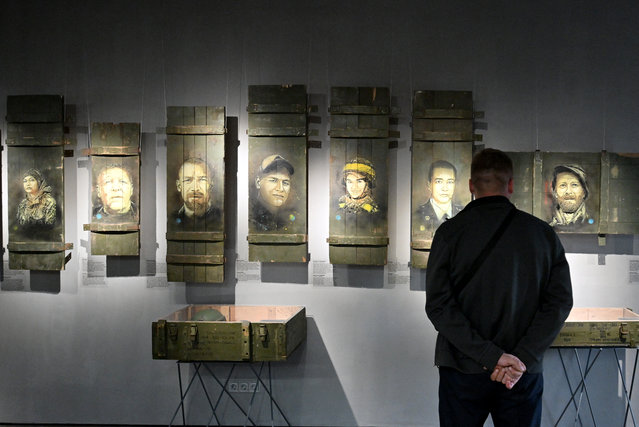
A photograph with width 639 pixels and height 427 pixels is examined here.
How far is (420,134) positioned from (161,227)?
1.98 metres

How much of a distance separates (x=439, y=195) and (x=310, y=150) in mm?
969

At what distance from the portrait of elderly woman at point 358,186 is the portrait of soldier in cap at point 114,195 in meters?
1.51

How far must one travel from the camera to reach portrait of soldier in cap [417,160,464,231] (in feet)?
12.8

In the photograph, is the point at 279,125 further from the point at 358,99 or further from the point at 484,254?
the point at 484,254

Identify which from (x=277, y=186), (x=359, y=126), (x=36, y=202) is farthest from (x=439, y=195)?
(x=36, y=202)

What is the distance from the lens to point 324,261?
4.05 metres

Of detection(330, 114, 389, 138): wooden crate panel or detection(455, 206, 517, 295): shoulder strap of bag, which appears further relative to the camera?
detection(330, 114, 389, 138): wooden crate panel

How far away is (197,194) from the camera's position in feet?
13.0

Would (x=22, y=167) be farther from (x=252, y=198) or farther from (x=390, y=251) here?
(x=390, y=251)

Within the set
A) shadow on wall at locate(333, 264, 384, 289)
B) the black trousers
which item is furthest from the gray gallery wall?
the black trousers

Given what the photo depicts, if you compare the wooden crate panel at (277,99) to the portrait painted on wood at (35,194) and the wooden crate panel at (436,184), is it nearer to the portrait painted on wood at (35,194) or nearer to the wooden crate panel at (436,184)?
the wooden crate panel at (436,184)

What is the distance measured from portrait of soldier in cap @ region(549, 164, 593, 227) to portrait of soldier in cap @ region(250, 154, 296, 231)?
1846mm

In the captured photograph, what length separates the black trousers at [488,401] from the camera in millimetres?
2258

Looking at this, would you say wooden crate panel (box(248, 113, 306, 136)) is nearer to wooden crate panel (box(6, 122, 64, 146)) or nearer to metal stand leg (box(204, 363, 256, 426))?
wooden crate panel (box(6, 122, 64, 146))
